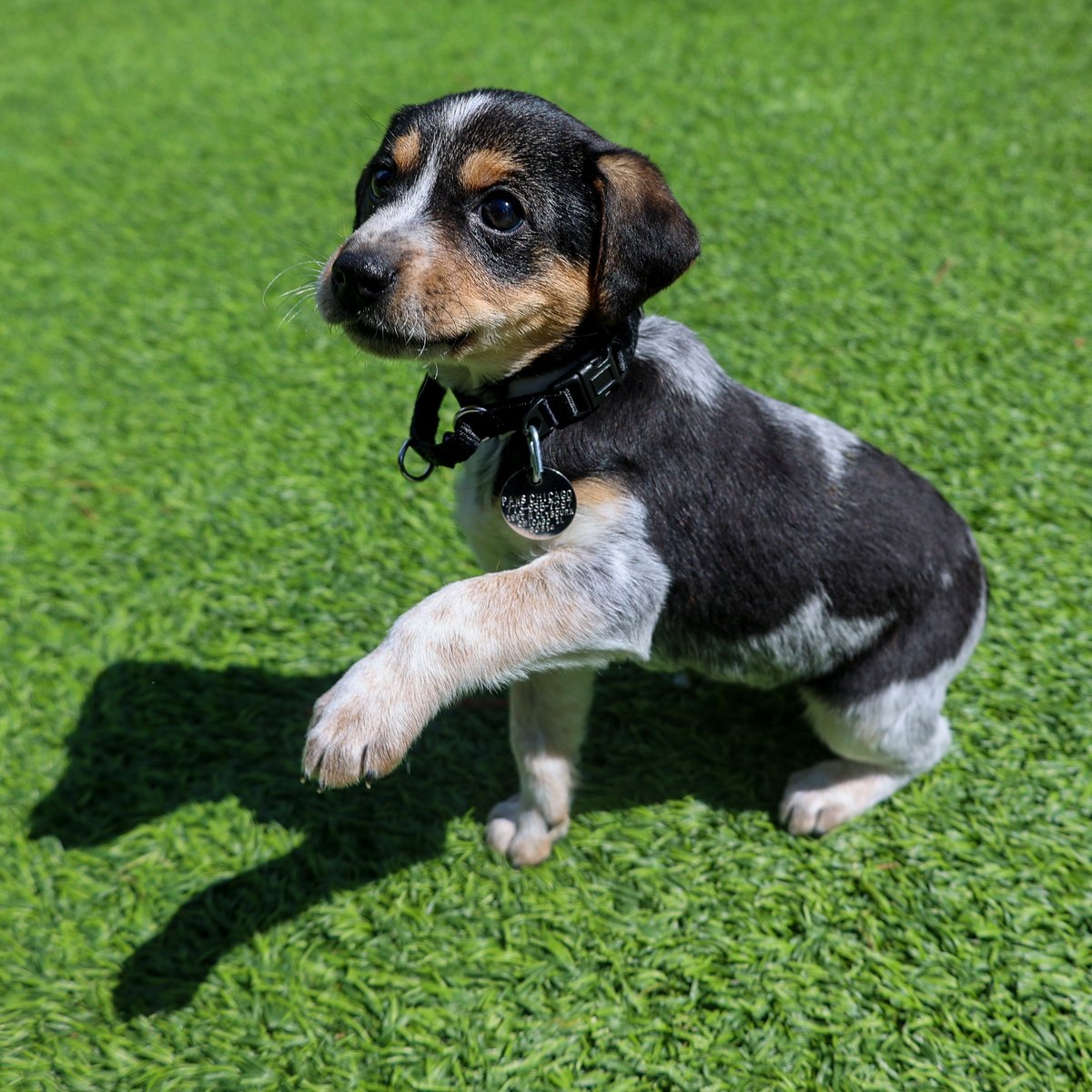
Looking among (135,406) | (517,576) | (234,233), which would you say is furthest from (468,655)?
(234,233)

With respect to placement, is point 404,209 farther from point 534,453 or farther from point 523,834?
point 523,834

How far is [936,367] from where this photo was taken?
518 centimetres

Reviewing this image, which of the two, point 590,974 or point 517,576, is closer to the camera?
point 517,576

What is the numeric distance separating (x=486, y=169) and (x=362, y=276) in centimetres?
45

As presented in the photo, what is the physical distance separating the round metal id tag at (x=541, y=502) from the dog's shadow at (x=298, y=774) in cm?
136

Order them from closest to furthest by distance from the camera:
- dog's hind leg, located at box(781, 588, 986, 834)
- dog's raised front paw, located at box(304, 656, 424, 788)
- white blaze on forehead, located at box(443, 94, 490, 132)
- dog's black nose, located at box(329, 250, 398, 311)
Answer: dog's raised front paw, located at box(304, 656, 424, 788)
dog's black nose, located at box(329, 250, 398, 311)
white blaze on forehead, located at box(443, 94, 490, 132)
dog's hind leg, located at box(781, 588, 986, 834)

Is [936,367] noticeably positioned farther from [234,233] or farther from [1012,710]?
[234,233]

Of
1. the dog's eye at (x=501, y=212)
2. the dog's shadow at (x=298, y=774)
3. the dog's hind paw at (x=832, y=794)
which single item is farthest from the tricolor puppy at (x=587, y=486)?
the dog's shadow at (x=298, y=774)

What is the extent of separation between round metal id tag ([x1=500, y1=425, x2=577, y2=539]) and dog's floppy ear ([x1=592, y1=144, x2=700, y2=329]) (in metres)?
0.41

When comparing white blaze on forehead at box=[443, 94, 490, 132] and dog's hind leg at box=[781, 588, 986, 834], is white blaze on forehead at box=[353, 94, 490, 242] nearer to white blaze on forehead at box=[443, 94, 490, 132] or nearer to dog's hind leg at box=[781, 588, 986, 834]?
white blaze on forehead at box=[443, 94, 490, 132]

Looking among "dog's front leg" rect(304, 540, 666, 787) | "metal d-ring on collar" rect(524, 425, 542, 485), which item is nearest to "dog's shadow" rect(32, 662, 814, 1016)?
"dog's front leg" rect(304, 540, 666, 787)

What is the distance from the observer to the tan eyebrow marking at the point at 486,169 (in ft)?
8.55

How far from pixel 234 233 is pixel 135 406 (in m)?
1.91

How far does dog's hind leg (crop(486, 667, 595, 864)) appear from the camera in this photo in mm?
3254
